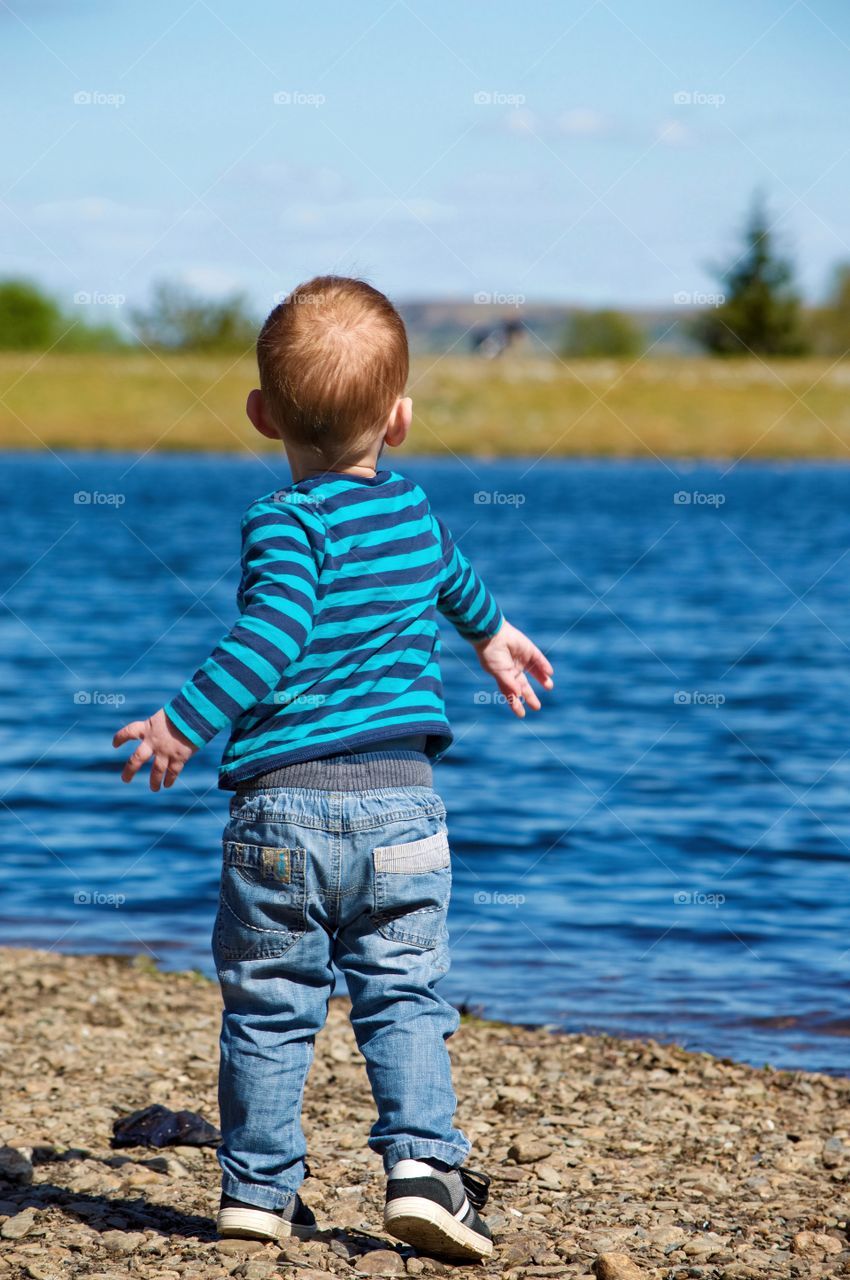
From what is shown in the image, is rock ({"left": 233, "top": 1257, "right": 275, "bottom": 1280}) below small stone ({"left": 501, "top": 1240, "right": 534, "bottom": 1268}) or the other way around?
below

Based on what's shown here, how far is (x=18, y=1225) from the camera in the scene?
3.11 m

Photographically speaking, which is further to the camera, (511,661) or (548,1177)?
(548,1177)

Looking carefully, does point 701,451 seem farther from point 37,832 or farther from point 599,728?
point 37,832

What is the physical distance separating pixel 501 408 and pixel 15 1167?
50.5m

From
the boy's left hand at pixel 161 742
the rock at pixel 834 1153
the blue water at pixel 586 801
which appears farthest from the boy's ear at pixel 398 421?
the blue water at pixel 586 801

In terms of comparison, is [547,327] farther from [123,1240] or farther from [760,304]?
[123,1240]

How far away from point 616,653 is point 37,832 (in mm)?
7236

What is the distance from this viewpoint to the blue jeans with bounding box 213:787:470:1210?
9.40 feet

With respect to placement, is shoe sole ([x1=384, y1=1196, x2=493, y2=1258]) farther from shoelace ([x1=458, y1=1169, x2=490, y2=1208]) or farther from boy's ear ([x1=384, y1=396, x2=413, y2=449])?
boy's ear ([x1=384, y1=396, x2=413, y2=449])

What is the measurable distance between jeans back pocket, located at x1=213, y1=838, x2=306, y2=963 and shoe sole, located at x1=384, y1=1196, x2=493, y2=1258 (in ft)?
1.77

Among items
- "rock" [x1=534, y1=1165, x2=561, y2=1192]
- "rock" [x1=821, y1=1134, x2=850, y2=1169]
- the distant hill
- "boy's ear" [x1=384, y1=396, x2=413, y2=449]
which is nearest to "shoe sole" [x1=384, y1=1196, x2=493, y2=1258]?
"rock" [x1=534, y1=1165, x2=561, y2=1192]

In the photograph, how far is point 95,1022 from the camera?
5.05m

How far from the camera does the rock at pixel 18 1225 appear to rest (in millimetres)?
3055

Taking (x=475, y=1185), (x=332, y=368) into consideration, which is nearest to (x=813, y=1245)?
(x=475, y=1185)
